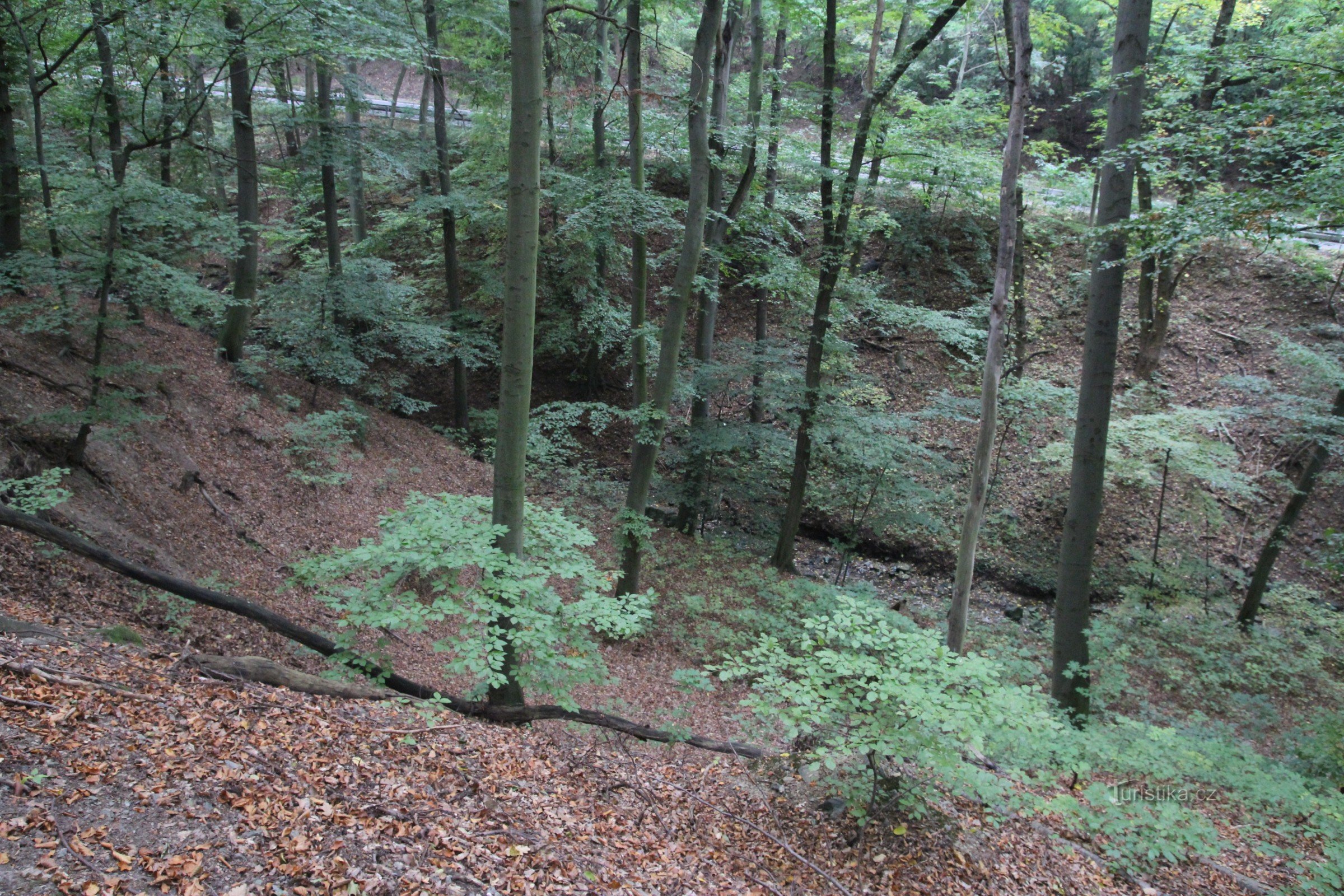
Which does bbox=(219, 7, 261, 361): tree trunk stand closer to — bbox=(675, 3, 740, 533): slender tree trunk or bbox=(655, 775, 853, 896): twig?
bbox=(675, 3, 740, 533): slender tree trunk

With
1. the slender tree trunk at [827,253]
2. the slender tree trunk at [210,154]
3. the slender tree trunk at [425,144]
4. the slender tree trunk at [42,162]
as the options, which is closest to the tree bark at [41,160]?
the slender tree trunk at [42,162]

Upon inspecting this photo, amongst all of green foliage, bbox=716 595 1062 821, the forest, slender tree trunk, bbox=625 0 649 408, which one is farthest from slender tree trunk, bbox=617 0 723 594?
→ green foliage, bbox=716 595 1062 821

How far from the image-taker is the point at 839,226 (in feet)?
33.7

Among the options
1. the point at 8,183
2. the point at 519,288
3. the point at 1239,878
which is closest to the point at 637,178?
the point at 519,288

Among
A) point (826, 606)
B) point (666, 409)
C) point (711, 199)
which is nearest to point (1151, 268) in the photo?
point (711, 199)

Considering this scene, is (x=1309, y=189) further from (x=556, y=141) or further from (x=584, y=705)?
(x=556, y=141)

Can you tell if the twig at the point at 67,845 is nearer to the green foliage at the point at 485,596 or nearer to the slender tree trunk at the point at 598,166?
the green foliage at the point at 485,596

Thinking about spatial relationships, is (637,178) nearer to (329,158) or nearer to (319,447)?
(329,158)

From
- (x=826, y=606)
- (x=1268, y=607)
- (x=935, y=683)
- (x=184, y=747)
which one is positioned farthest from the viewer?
(x=1268, y=607)

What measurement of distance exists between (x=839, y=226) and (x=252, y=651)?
351 inches

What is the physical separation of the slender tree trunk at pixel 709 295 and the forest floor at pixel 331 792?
5512mm

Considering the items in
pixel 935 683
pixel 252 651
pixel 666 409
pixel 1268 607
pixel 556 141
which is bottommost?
pixel 1268 607

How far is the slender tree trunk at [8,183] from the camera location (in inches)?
300

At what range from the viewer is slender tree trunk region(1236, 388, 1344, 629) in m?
10.3
